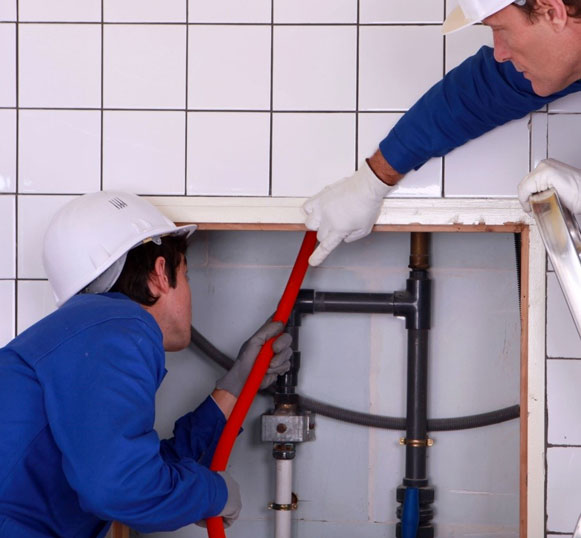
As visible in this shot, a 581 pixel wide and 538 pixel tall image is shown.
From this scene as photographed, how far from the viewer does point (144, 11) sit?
6.09ft

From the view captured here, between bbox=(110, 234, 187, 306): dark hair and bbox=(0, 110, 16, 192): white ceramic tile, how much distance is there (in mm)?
374

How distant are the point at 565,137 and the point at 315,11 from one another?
2.00ft

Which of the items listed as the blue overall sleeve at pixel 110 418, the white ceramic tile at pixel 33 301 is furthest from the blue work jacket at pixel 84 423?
the white ceramic tile at pixel 33 301

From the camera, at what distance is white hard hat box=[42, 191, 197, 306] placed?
167 cm

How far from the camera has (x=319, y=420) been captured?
2309 mm

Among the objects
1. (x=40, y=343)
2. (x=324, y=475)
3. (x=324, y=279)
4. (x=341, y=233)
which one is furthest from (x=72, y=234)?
(x=324, y=475)

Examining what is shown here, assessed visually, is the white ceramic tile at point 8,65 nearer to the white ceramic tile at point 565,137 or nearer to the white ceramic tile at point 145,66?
the white ceramic tile at point 145,66

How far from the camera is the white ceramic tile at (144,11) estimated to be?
6.07ft

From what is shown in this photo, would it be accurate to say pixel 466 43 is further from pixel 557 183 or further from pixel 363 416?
pixel 363 416

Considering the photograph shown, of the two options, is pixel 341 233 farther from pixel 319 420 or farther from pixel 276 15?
pixel 319 420

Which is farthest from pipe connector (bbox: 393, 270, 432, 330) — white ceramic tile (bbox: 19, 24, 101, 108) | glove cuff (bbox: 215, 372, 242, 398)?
white ceramic tile (bbox: 19, 24, 101, 108)

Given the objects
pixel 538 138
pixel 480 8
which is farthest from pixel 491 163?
pixel 480 8

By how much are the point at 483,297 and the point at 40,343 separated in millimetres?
1255

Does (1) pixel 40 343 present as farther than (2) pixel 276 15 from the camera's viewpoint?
No
